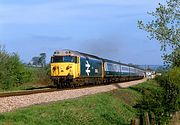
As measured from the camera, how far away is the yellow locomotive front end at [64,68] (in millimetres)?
41625

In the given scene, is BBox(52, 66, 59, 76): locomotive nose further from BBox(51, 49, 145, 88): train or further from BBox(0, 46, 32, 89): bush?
BBox(0, 46, 32, 89): bush

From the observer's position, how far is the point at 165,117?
2230 cm

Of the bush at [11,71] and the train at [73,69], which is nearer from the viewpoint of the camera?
the train at [73,69]

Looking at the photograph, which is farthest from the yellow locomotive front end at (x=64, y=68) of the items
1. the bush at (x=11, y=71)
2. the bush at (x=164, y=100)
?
the bush at (x=164, y=100)

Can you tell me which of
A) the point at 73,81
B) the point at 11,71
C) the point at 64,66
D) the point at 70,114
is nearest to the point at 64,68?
the point at 64,66

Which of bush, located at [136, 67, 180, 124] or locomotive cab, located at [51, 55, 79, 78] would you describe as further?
locomotive cab, located at [51, 55, 79, 78]

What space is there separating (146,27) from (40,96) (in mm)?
17439

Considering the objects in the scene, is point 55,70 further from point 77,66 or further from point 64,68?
point 77,66

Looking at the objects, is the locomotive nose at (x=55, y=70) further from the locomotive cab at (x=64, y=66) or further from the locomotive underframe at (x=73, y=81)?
the locomotive underframe at (x=73, y=81)

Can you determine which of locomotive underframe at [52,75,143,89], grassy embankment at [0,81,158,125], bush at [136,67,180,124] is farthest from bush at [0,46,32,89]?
bush at [136,67,180,124]

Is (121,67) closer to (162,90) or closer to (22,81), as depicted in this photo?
(22,81)

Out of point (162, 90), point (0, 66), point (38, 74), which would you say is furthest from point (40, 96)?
point (38, 74)

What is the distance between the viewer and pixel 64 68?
138 feet

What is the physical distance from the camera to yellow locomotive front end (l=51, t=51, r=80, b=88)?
4162 cm
